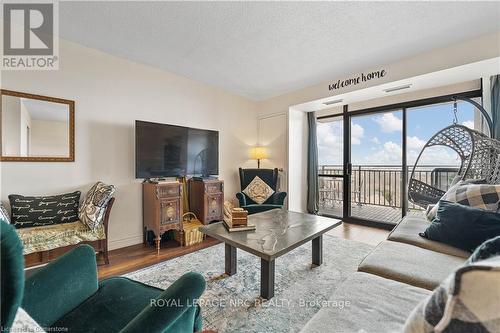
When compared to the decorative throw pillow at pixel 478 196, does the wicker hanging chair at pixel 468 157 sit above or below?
above

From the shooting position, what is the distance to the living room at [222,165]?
0.97 metres

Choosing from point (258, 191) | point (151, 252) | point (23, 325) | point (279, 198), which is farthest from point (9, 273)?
point (258, 191)

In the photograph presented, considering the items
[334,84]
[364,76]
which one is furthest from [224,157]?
[364,76]

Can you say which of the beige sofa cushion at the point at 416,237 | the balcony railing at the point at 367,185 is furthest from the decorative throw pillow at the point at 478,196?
the balcony railing at the point at 367,185

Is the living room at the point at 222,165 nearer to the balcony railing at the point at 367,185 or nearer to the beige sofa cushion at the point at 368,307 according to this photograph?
the beige sofa cushion at the point at 368,307

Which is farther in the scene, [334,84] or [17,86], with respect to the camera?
[334,84]

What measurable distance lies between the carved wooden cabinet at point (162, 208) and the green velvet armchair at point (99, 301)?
1409 mm

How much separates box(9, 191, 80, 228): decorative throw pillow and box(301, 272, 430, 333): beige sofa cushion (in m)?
2.60

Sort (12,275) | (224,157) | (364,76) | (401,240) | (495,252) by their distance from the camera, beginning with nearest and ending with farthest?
(12,275) → (495,252) → (401,240) → (364,76) → (224,157)

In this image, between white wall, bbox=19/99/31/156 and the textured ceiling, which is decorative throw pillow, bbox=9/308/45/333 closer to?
the textured ceiling

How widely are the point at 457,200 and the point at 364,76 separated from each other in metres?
2.05

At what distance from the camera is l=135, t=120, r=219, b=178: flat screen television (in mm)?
2770

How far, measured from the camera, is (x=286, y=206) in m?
4.04

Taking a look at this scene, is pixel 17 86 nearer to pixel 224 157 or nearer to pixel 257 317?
pixel 224 157
